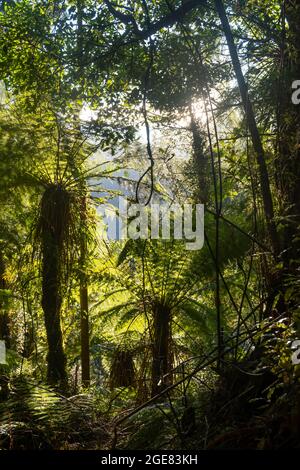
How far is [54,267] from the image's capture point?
15.4ft

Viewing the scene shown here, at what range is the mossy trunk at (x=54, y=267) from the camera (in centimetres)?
470

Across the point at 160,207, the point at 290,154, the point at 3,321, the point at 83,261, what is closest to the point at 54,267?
the point at 83,261

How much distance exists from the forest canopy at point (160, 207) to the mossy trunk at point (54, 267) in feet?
0.06

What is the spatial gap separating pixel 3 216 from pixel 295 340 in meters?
4.66

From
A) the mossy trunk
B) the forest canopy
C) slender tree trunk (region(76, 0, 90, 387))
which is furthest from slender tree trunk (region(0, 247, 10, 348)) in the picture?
the mossy trunk

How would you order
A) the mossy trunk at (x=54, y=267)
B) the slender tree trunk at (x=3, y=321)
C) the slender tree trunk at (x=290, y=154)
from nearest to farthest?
the slender tree trunk at (x=290, y=154) < the mossy trunk at (x=54, y=267) < the slender tree trunk at (x=3, y=321)

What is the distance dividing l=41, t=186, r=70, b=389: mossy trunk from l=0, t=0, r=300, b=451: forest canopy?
0.06 feet

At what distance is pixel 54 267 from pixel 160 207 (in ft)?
4.91

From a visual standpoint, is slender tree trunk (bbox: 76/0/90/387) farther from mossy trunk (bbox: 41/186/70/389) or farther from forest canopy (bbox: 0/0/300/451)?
mossy trunk (bbox: 41/186/70/389)

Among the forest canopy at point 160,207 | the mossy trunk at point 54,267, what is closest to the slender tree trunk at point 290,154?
the forest canopy at point 160,207

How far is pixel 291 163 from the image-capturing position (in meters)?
2.33

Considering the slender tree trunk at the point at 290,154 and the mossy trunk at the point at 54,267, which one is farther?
the mossy trunk at the point at 54,267

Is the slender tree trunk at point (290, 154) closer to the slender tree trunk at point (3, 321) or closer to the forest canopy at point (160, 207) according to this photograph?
the forest canopy at point (160, 207)
